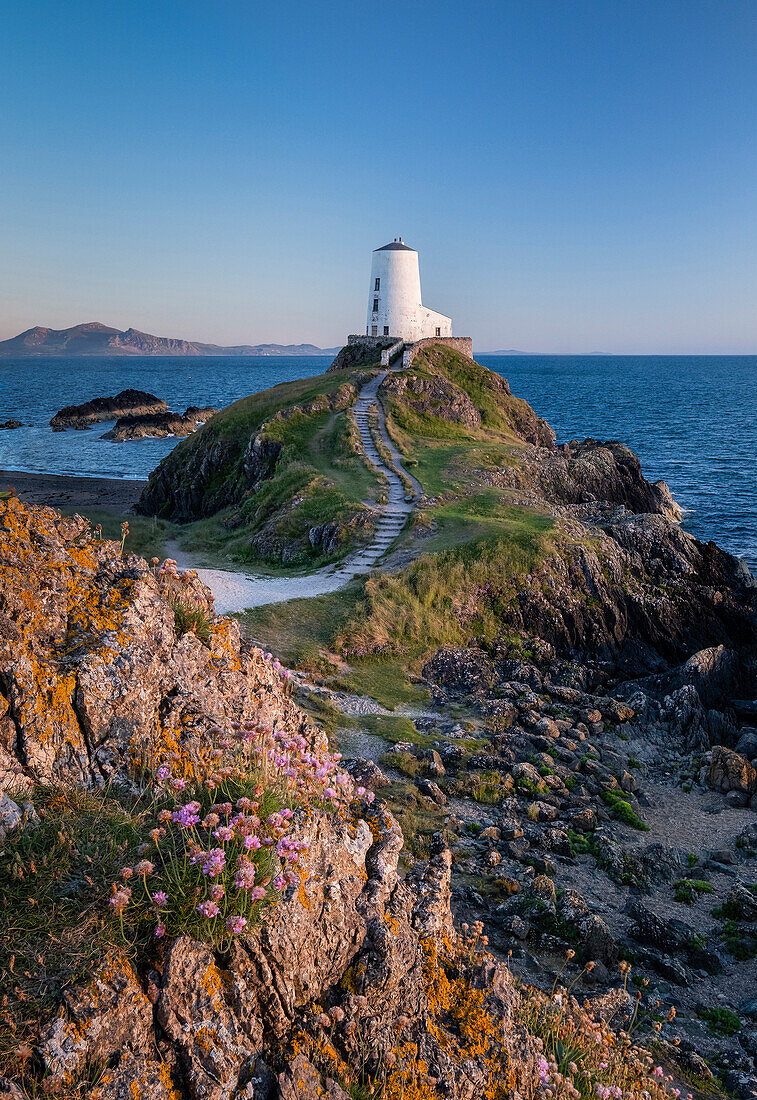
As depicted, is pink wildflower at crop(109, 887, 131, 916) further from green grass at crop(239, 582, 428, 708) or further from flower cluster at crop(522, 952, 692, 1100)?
green grass at crop(239, 582, 428, 708)

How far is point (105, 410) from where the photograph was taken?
102 m

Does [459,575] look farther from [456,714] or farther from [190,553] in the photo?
[190,553]

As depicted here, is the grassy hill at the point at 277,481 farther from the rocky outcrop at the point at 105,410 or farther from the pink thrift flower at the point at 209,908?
the rocky outcrop at the point at 105,410

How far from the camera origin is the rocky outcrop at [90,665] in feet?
18.9

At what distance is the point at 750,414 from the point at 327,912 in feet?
446

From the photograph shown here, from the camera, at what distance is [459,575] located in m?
26.8

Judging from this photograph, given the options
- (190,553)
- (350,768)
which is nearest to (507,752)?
(350,768)

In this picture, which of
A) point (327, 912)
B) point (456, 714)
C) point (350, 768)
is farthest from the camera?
point (456, 714)

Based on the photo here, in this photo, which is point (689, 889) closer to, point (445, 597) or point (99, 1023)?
point (99, 1023)

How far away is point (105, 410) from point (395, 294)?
2171 inches

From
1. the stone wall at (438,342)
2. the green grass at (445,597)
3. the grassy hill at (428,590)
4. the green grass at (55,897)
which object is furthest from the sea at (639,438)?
the green grass at (55,897)

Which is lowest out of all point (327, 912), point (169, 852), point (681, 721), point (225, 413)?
point (681, 721)

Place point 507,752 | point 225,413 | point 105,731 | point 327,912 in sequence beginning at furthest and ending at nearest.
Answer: point 225,413
point 507,752
point 105,731
point 327,912

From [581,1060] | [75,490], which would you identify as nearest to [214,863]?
[581,1060]
